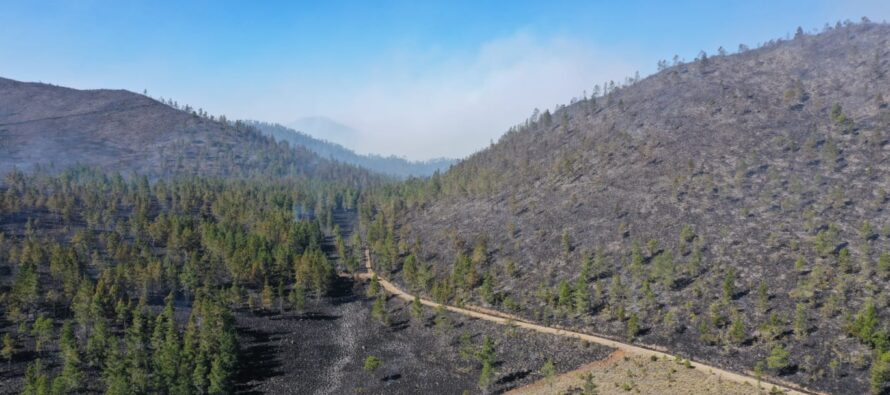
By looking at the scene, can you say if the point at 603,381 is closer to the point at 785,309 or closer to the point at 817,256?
the point at 785,309

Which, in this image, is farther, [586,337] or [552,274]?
[552,274]

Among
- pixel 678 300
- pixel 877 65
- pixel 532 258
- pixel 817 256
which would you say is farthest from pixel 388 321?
pixel 877 65

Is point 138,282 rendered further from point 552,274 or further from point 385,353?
point 552,274

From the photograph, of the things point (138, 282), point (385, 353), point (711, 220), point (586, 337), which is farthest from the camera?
point (711, 220)

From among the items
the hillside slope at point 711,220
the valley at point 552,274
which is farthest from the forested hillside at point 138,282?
the hillside slope at point 711,220

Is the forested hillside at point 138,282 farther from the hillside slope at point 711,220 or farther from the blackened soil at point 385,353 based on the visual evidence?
the hillside slope at point 711,220

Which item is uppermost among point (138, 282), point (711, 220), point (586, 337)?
point (711, 220)

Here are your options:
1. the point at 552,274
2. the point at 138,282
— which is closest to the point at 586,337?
the point at 552,274

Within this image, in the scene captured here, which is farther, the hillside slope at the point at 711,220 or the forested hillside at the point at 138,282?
the hillside slope at the point at 711,220

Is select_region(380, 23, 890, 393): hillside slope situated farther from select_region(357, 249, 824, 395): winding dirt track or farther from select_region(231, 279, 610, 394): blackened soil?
select_region(231, 279, 610, 394): blackened soil

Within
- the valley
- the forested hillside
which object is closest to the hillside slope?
the valley
